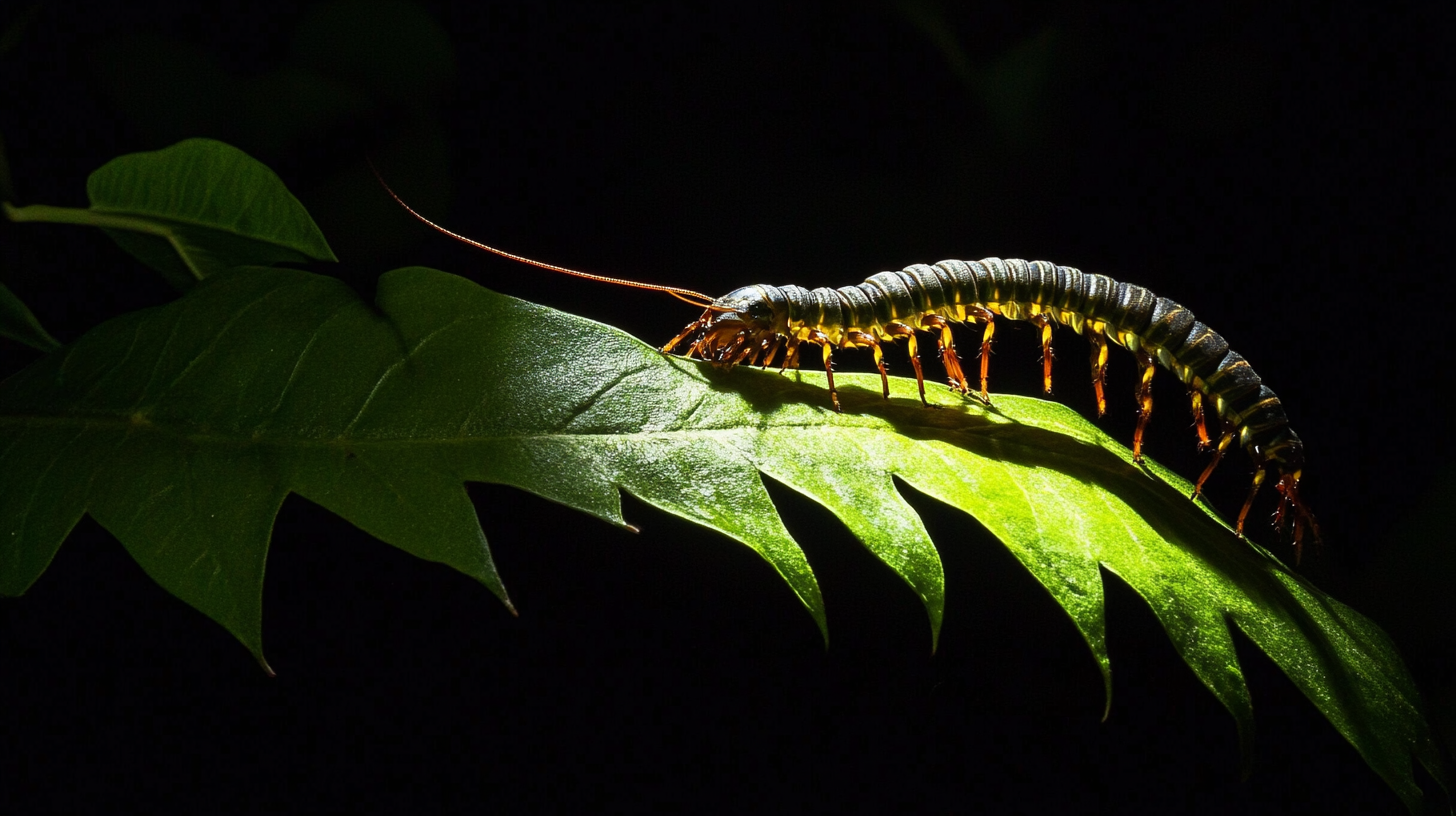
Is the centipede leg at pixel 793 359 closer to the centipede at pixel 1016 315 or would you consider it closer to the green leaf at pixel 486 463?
the centipede at pixel 1016 315

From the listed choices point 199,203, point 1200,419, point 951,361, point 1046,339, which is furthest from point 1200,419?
point 199,203

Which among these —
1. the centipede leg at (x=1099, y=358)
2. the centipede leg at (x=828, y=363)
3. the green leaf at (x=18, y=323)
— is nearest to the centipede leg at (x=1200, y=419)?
the centipede leg at (x=1099, y=358)

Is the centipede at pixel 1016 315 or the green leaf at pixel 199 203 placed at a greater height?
the centipede at pixel 1016 315

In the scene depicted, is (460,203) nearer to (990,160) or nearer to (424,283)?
(424,283)

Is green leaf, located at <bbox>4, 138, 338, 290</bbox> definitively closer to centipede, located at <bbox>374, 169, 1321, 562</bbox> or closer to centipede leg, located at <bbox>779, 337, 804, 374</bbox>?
centipede, located at <bbox>374, 169, 1321, 562</bbox>

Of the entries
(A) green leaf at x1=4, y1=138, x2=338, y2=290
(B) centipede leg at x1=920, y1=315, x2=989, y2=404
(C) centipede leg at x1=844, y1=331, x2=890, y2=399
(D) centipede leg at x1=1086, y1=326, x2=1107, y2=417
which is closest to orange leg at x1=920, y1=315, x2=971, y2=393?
(B) centipede leg at x1=920, y1=315, x2=989, y2=404

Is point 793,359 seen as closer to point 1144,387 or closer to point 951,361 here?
point 951,361

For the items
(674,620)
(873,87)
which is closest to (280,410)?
(674,620)
